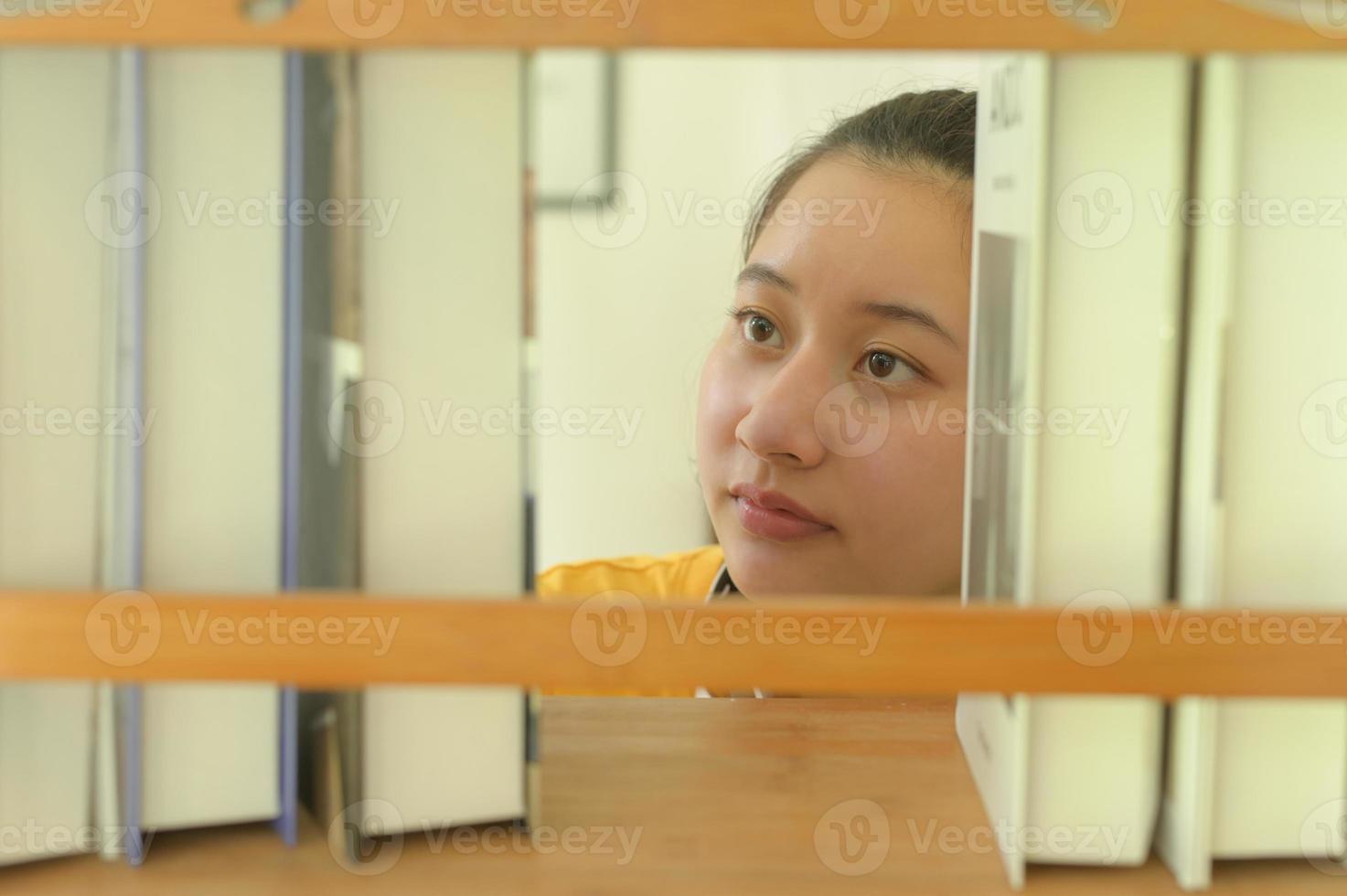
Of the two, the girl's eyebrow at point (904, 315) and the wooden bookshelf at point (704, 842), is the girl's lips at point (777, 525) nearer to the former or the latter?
the girl's eyebrow at point (904, 315)

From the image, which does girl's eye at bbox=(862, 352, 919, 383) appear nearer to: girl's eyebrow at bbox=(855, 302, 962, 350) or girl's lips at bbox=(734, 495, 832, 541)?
girl's eyebrow at bbox=(855, 302, 962, 350)

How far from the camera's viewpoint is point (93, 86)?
20.6 inches

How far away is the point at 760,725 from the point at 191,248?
0.42 meters

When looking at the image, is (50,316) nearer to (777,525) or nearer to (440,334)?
(440,334)

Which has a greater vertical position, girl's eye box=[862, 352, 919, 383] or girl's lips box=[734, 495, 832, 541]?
girl's eye box=[862, 352, 919, 383]

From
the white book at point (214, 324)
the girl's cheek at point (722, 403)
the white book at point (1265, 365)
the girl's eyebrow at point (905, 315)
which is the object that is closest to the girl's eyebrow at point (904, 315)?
the girl's eyebrow at point (905, 315)

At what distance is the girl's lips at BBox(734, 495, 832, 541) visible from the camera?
1.10m

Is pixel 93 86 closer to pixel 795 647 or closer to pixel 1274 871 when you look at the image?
pixel 795 647

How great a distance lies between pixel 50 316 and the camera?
1.72 feet

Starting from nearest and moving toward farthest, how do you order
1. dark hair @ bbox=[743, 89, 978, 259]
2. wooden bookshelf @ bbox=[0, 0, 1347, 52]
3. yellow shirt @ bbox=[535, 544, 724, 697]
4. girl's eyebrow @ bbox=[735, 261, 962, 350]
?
wooden bookshelf @ bbox=[0, 0, 1347, 52], girl's eyebrow @ bbox=[735, 261, 962, 350], dark hair @ bbox=[743, 89, 978, 259], yellow shirt @ bbox=[535, 544, 724, 697]

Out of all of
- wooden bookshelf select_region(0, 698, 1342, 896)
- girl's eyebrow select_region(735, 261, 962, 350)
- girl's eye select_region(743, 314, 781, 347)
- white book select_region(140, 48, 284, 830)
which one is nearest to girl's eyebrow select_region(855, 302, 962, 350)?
girl's eyebrow select_region(735, 261, 962, 350)

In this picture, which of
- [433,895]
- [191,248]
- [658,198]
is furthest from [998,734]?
[658,198]

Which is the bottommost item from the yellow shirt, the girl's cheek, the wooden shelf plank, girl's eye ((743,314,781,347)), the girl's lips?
the yellow shirt

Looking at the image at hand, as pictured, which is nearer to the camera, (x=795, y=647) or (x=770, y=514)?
(x=795, y=647)
